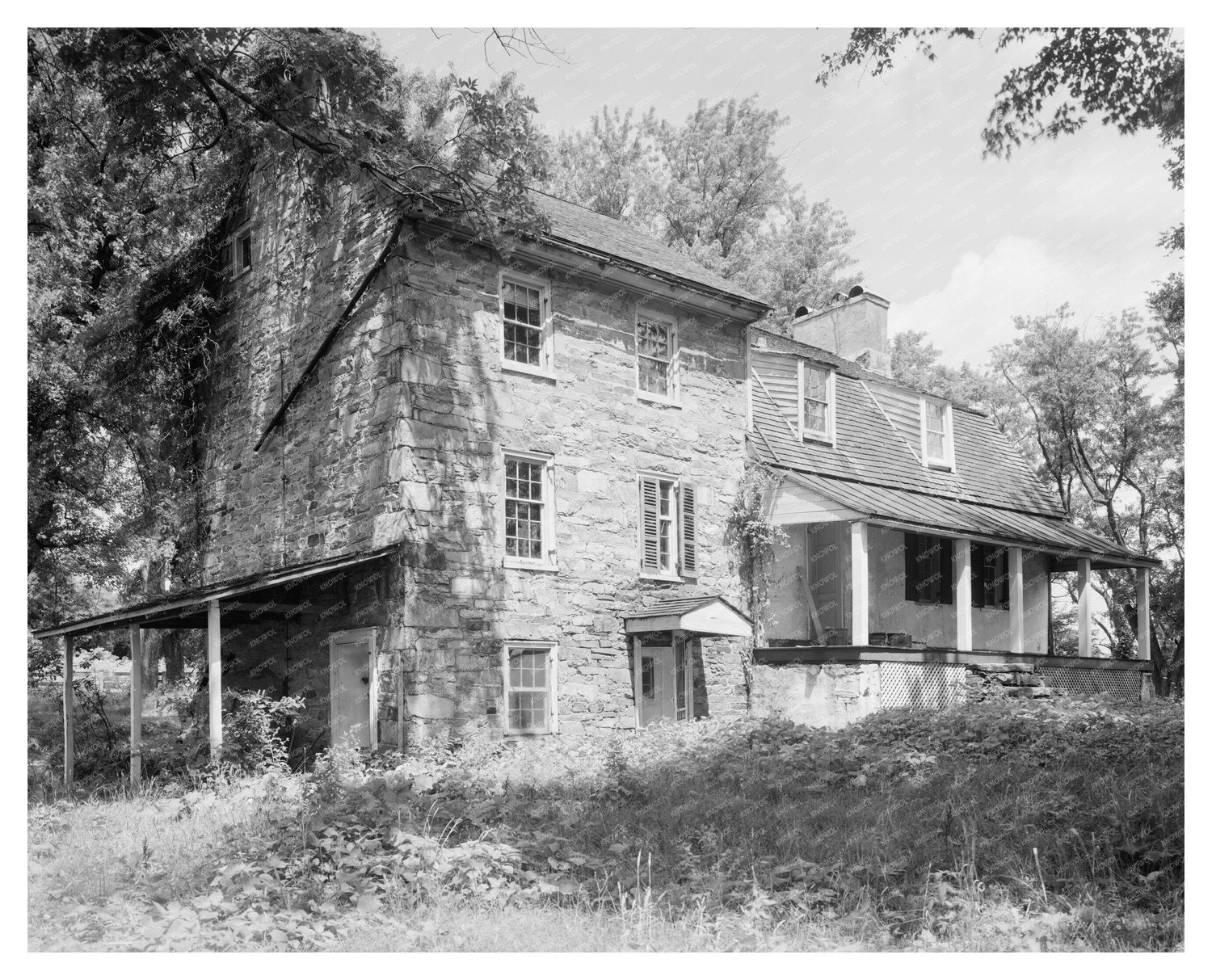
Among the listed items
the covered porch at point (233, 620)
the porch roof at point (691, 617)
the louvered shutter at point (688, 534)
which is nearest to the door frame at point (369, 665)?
the covered porch at point (233, 620)

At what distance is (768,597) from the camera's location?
17.6m

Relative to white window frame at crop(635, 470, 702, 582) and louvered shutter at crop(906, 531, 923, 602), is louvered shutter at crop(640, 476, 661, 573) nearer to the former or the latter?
white window frame at crop(635, 470, 702, 582)

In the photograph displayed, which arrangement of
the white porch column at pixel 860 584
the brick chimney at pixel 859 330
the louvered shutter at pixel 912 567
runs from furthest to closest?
the brick chimney at pixel 859 330
the louvered shutter at pixel 912 567
the white porch column at pixel 860 584

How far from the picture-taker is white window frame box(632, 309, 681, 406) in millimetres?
16094

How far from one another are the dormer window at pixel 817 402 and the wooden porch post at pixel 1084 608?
5.16 metres

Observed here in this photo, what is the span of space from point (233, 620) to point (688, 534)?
6295 mm

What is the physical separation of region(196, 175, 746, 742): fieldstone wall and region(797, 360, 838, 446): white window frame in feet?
6.67

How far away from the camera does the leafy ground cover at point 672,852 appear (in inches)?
269

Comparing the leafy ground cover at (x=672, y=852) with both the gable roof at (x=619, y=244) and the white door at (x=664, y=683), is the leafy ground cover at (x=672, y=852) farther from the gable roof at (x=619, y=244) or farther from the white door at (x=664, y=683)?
the gable roof at (x=619, y=244)

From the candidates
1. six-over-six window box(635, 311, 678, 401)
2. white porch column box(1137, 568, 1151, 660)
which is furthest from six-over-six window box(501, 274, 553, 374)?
white porch column box(1137, 568, 1151, 660)

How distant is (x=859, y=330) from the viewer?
24.5m

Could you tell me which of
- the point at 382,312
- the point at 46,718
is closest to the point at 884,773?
the point at 382,312
